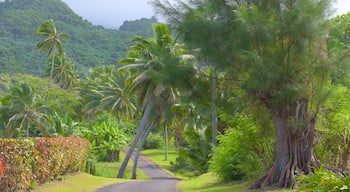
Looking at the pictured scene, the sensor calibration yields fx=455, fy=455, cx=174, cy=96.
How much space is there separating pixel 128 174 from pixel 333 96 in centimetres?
2724

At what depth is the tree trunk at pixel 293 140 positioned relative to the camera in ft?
47.6

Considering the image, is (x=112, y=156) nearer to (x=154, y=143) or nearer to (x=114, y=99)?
(x=114, y=99)

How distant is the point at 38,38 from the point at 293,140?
3867 inches

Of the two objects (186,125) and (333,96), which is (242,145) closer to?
(333,96)

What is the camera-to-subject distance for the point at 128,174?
39.0m

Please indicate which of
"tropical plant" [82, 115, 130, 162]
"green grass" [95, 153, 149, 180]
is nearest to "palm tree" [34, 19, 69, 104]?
"tropical plant" [82, 115, 130, 162]

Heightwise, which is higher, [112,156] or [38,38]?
[38,38]

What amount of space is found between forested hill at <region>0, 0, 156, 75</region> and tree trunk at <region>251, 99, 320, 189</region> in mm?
66931

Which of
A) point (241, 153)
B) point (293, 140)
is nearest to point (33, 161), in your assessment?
point (241, 153)

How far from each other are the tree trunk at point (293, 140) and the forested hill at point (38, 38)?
66931 mm

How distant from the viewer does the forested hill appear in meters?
84.7

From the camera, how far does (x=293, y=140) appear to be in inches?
585

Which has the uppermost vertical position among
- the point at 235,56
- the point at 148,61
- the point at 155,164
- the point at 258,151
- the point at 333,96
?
the point at 148,61

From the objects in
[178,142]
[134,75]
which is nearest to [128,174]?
[134,75]
